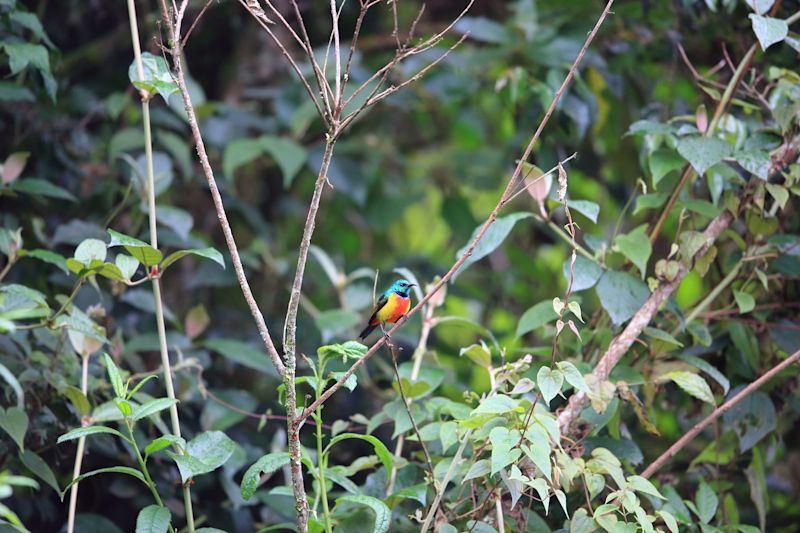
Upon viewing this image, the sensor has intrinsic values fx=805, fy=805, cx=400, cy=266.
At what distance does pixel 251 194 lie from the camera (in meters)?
5.45

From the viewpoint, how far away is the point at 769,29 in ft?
9.18

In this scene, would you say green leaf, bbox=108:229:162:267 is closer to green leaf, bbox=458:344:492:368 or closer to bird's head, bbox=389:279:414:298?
green leaf, bbox=458:344:492:368

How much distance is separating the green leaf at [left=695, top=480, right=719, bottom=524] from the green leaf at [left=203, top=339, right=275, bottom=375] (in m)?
1.90

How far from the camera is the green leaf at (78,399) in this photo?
8.61 feet

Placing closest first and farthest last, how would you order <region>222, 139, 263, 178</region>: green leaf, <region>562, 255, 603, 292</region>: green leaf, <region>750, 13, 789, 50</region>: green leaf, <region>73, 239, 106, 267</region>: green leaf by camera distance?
1. <region>73, 239, 106, 267</region>: green leaf
2. <region>750, 13, 789, 50</region>: green leaf
3. <region>562, 255, 603, 292</region>: green leaf
4. <region>222, 139, 263, 178</region>: green leaf

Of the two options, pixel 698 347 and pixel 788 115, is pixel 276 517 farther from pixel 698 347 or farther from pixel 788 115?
pixel 788 115

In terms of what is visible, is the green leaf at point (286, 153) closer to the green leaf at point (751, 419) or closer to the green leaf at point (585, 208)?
the green leaf at point (585, 208)

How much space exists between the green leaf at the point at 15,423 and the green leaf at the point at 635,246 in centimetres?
208

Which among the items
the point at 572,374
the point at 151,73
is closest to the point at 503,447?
the point at 572,374

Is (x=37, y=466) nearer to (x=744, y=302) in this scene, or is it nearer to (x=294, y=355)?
(x=294, y=355)

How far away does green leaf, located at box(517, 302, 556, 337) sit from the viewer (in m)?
2.92

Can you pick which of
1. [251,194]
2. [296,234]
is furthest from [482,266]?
[251,194]

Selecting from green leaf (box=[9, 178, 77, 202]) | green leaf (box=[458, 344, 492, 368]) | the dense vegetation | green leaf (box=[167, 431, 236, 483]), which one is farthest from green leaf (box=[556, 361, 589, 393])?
green leaf (box=[9, 178, 77, 202])

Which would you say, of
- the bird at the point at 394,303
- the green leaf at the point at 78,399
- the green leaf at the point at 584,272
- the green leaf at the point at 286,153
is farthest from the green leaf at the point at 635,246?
the green leaf at the point at 286,153
